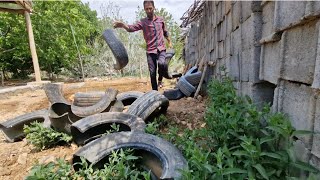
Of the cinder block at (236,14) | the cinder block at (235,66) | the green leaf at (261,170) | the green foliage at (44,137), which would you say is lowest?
the green foliage at (44,137)

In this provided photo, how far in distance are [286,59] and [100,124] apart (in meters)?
2.03

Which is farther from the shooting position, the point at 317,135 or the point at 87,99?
the point at 87,99

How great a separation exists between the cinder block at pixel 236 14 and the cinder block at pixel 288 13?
996 millimetres

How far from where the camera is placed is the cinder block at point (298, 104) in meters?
1.12

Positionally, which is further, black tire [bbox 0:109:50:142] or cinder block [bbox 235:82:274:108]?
black tire [bbox 0:109:50:142]

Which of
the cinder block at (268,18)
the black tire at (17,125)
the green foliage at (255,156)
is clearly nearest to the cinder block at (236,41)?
the cinder block at (268,18)

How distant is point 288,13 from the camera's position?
4.41 feet

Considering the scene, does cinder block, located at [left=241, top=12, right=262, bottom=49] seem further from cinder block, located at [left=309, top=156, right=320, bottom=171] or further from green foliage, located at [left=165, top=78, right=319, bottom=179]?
cinder block, located at [left=309, top=156, right=320, bottom=171]

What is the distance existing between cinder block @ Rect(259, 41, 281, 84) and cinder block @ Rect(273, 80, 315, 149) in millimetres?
124

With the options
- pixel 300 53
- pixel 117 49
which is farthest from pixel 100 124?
pixel 300 53

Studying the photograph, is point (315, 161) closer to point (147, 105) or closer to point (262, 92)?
point (262, 92)

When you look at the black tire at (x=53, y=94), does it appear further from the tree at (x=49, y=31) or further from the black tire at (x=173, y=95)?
the tree at (x=49, y=31)

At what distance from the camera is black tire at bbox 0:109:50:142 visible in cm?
326

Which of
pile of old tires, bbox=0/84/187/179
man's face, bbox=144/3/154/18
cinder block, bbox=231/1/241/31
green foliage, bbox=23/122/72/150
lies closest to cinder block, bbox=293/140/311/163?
pile of old tires, bbox=0/84/187/179
